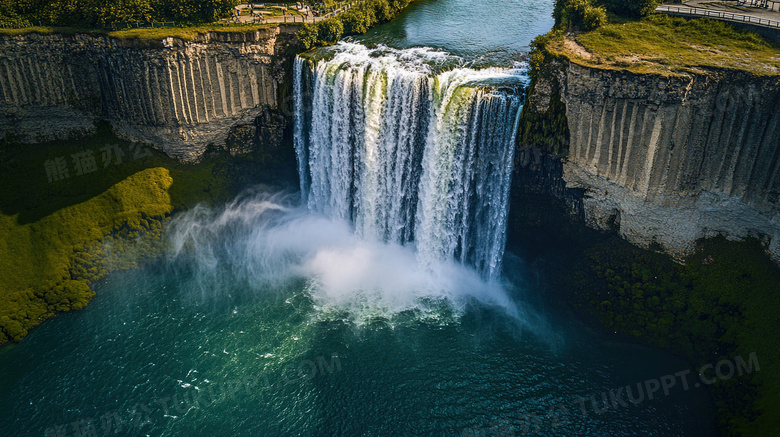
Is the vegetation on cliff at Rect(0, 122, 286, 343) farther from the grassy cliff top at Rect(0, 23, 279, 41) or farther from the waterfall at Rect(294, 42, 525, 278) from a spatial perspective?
the grassy cliff top at Rect(0, 23, 279, 41)

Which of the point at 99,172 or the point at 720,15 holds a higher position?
the point at 720,15

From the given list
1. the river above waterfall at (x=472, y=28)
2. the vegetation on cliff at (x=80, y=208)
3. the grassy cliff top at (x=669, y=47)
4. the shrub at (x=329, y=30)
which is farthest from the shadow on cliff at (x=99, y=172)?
the grassy cliff top at (x=669, y=47)

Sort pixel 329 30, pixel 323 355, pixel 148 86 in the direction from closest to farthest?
pixel 323 355
pixel 148 86
pixel 329 30

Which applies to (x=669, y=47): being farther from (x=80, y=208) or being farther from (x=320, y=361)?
(x=80, y=208)

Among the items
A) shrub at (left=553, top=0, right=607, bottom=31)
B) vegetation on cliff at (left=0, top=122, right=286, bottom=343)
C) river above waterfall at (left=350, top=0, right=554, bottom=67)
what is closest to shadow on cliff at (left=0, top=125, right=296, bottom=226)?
vegetation on cliff at (left=0, top=122, right=286, bottom=343)

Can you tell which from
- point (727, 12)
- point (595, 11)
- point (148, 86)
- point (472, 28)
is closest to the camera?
point (727, 12)

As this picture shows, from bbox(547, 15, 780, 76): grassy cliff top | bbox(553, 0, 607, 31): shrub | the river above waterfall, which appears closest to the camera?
bbox(547, 15, 780, 76): grassy cliff top

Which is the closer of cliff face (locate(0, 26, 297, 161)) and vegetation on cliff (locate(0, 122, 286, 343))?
vegetation on cliff (locate(0, 122, 286, 343))

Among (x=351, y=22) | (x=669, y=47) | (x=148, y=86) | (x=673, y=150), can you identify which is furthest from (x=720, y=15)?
(x=148, y=86)
